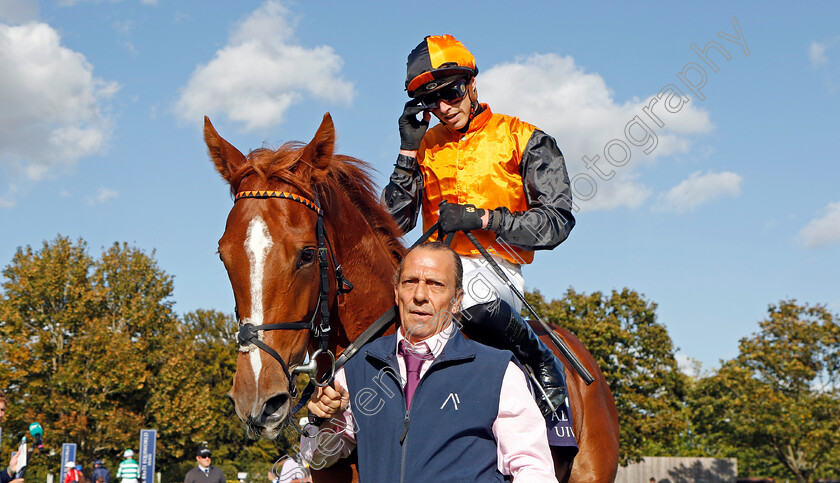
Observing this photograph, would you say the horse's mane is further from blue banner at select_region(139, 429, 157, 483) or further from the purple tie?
blue banner at select_region(139, 429, 157, 483)

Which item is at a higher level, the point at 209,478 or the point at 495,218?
the point at 495,218

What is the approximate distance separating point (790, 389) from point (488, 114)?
119ft

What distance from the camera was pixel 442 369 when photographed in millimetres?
2564

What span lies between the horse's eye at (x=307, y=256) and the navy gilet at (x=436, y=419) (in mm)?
815

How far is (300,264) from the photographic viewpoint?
3271 millimetres

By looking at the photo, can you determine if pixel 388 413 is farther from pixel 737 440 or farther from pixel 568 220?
pixel 737 440

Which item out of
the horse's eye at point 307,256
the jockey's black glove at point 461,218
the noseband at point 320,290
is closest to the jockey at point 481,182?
the jockey's black glove at point 461,218

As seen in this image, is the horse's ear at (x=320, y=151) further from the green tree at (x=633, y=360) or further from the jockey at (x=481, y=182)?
the green tree at (x=633, y=360)

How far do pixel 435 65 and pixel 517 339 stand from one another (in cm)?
163

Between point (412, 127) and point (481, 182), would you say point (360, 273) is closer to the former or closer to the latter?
point (481, 182)

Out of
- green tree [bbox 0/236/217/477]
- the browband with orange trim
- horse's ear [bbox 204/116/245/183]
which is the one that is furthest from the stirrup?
green tree [bbox 0/236/217/477]

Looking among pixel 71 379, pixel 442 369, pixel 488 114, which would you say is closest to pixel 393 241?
pixel 488 114

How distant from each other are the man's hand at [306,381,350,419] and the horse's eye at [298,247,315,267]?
0.80 m

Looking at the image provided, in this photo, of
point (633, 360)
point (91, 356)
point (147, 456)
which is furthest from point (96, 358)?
point (633, 360)
